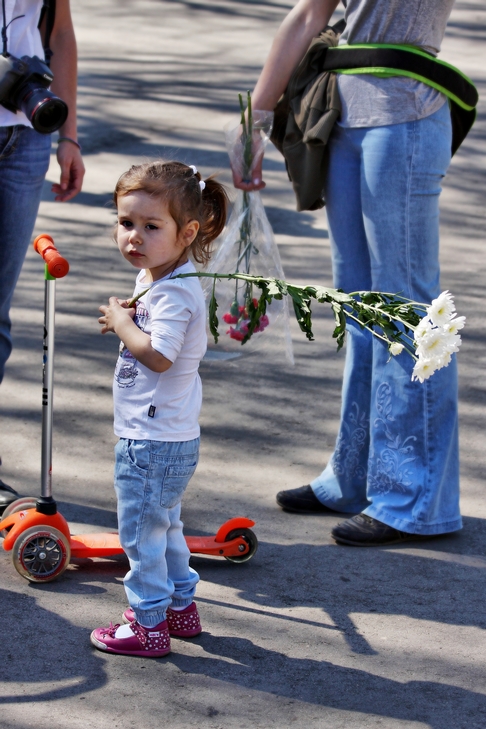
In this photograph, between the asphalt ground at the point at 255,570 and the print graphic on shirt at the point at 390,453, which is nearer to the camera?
the asphalt ground at the point at 255,570

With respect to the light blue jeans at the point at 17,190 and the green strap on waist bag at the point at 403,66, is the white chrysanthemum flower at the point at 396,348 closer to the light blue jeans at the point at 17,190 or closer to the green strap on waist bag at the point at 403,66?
the green strap on waist bag at the point at 403,66

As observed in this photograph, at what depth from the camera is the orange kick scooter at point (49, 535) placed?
2.94m

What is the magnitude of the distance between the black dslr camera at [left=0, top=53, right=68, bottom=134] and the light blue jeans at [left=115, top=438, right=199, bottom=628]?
40.0 inches

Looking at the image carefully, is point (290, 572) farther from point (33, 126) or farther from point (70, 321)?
point (70, 321)

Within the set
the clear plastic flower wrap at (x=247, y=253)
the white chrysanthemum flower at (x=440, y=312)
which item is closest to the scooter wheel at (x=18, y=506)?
the clear plastic flower wrap at (x=247, y=253)

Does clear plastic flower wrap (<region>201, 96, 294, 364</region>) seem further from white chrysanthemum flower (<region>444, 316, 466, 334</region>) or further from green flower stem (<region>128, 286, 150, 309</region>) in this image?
white chrysanthemum flower (<region>444, 316, 466, 334</region>)

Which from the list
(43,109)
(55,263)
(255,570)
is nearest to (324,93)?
(43,109)

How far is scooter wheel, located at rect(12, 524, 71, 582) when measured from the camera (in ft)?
9.87

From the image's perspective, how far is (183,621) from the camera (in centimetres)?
283

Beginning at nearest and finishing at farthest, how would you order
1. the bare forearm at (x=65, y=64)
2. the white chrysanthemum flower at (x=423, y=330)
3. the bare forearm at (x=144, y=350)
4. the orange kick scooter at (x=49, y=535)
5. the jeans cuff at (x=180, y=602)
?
1. the white chrysanthemum flower at (x=423, y=330)
2. the bare forearm at (x=144, y=350)
3. the jeans cuff at (x=180, y=602)
4. the orange kick scooter at (x=49, y=535)
5. the bare forearm at (x=65, y=64)

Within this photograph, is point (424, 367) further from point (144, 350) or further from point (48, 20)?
point (48, 20)

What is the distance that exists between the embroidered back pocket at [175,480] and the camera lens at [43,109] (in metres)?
1.10

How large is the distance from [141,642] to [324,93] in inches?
71.8

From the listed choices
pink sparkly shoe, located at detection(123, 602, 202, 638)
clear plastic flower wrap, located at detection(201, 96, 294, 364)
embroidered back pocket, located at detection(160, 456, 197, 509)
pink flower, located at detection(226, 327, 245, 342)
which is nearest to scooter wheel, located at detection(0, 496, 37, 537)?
pink sparkly shoe, located at detection(123, 602, 202, 638)
